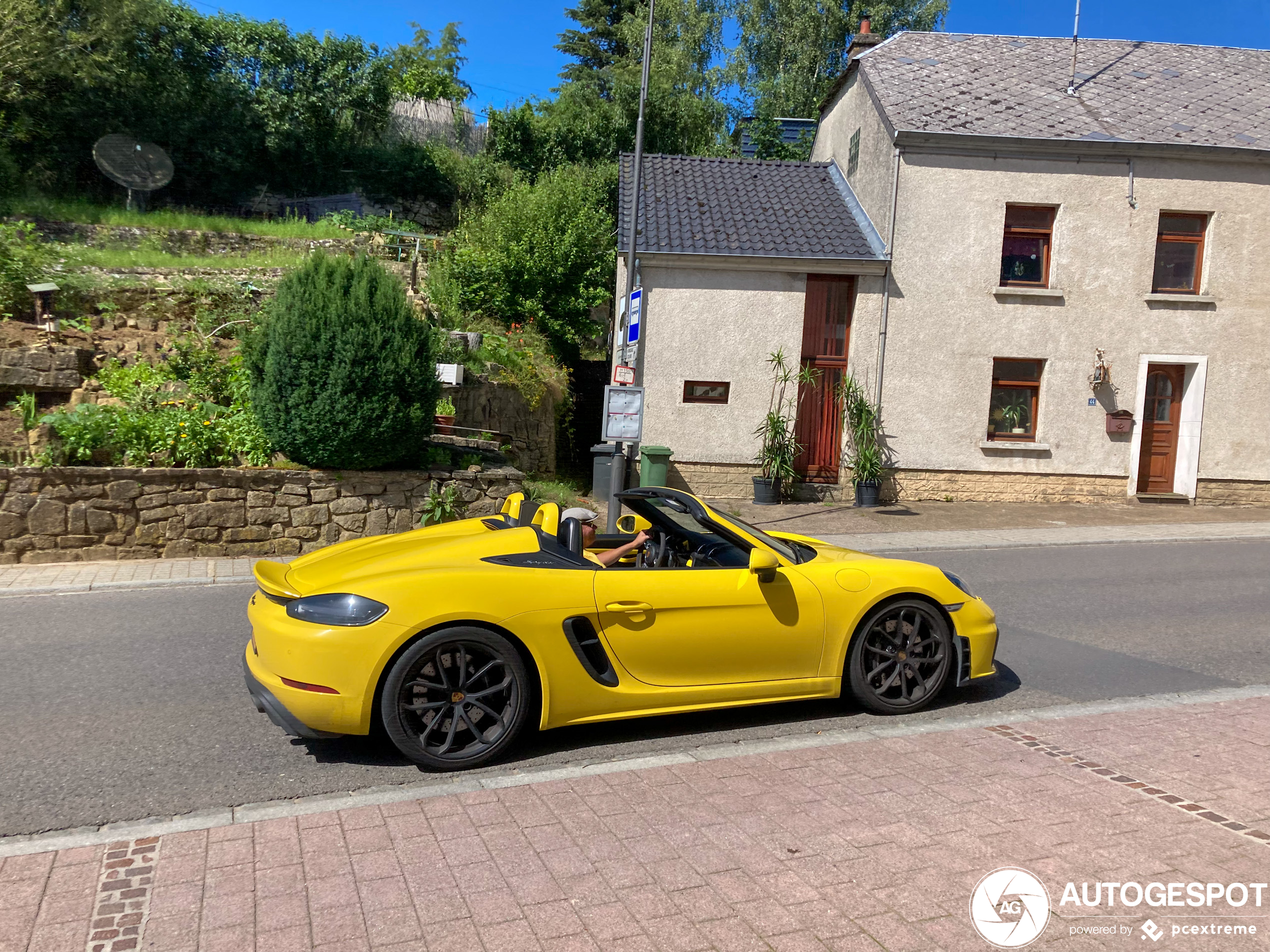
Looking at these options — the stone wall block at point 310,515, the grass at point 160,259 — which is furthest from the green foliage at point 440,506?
the grass at point 160,259

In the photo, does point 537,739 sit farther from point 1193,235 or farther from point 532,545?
point 1193,235

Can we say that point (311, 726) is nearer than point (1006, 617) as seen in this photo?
Yes

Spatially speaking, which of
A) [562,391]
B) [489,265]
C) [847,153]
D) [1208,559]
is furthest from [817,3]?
[1208,559]

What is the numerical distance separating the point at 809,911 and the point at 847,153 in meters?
18.6

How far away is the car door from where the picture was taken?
4.71m

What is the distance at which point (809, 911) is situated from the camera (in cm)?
315

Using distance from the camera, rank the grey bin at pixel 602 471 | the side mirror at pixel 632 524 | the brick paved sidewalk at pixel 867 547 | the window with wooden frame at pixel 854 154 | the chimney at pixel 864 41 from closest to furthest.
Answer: the side mirror at pixel 632 524
the brick paved sidewalk at pixel 867 547
the grey bin at pixel 602 471
the window with wooden frame at pixel 854 154
the chimney at pixel 864 41

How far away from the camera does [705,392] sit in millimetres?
16703

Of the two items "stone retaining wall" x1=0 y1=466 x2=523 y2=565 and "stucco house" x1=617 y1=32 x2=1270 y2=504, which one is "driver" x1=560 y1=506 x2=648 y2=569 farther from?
"stucco house" x1=617 y1=32 x2=1270 y2=504

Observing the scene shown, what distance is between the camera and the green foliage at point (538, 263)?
67.6 feet

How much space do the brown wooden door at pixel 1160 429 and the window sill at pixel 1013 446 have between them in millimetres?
1996

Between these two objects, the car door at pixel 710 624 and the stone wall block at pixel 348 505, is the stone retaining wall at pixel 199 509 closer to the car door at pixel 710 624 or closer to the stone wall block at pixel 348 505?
the stone wall block at pixel 348 505

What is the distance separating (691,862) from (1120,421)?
1624 cm

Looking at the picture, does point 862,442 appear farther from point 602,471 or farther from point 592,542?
point 592,542
